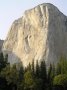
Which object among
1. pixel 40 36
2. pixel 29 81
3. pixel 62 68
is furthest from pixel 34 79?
pixel 40 36

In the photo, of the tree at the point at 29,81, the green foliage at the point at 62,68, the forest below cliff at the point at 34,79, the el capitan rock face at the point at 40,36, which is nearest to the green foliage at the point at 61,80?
the forest below cliff at the point at 34,79

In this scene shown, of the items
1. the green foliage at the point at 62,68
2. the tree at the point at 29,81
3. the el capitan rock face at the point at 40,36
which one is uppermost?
the el capitan rock face at the point at 40,36

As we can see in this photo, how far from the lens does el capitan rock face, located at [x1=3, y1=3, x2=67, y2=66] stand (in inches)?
4077

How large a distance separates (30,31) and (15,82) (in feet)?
157

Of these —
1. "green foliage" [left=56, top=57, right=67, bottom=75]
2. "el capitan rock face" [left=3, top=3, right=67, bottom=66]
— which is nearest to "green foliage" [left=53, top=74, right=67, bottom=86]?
"green foliage" [left=56, top=57, right=67, bottom=75]

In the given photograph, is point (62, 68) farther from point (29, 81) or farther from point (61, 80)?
point (29, 81)

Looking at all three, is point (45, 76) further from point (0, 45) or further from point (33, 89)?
point (0, 45)

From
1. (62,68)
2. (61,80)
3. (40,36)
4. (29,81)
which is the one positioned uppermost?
(40,36)

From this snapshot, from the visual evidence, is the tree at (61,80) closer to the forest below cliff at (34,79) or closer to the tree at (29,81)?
the forest below cliff at (34,79)

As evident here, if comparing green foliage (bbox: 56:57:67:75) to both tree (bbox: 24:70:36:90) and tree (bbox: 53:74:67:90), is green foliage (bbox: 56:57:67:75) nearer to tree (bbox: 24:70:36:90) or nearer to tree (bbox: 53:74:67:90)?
tree (bbox: 53:74:67:90)

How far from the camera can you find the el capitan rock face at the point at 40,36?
104 m

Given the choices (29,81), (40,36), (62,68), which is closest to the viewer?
(29,81)

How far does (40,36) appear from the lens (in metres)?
106

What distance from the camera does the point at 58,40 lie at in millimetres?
107375
